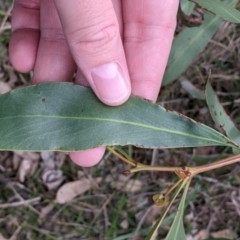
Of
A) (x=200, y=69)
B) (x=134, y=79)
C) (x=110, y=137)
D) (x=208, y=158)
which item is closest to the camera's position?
(x=110, y=137)

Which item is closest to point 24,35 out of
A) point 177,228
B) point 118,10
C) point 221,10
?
point 118,10

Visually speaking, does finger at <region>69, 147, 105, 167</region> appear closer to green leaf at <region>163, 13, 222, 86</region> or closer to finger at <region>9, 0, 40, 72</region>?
finger at <region>9, 0, 40, 72</region>

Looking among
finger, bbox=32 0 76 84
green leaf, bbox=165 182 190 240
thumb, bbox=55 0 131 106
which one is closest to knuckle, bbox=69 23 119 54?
thumb, bbox=55 0 131 106

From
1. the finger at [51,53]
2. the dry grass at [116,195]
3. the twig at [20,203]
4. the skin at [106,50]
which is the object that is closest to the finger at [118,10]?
the skin at [106,50]

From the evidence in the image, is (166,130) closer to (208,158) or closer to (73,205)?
(208,158)

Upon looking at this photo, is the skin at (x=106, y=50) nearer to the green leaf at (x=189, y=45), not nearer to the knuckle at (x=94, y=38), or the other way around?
the knuckle at (x=94, y=38)

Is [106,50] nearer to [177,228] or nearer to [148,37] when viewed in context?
[148,37]

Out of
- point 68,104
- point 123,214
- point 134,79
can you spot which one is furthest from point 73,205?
point 68,104
